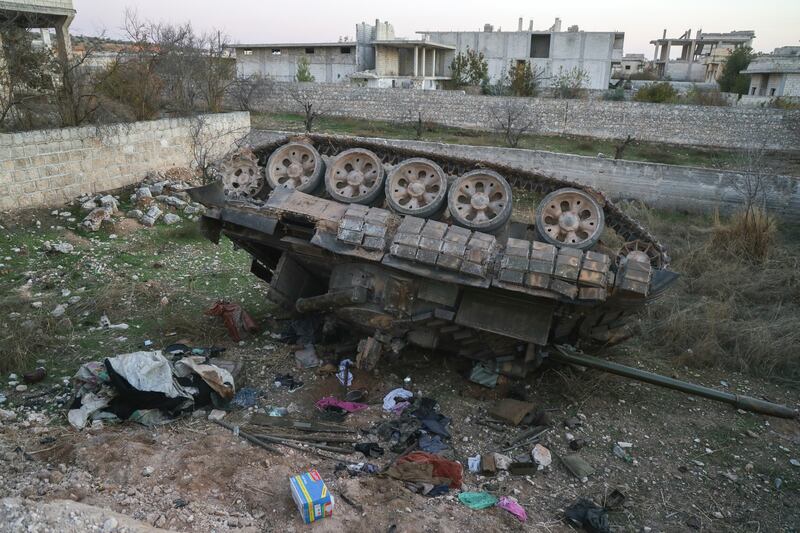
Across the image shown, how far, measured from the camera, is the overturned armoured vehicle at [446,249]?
6.03 metres

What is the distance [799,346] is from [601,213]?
4079mm

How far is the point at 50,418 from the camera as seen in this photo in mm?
5668

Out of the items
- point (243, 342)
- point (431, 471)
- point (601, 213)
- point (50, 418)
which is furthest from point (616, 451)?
point (50, 418)

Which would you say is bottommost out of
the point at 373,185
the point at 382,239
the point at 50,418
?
the point at 50,418

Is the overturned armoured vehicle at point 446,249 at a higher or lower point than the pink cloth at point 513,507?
higher

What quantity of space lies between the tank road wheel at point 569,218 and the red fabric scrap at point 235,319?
13.4ft

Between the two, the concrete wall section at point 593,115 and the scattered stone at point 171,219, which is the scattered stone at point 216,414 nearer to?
the scattered stone at point 171,219

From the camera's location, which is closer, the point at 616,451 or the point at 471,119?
the point at 616,451

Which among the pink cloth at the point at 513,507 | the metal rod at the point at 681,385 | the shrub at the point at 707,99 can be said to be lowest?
the pink cloth at the point at 513,507

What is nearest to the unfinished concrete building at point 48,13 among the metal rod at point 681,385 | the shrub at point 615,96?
the metal rod at point 681,385

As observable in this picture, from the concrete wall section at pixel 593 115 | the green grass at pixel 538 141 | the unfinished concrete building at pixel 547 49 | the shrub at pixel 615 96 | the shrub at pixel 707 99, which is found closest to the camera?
the green grass at pixel 538 141

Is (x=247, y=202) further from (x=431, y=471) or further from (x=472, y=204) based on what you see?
(x=431, y=471)

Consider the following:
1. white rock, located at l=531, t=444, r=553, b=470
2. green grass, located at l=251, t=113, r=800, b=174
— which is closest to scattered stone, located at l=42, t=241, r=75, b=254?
white rock, located at l=531, t=444, r=553, b=470

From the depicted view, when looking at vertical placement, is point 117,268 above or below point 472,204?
below
